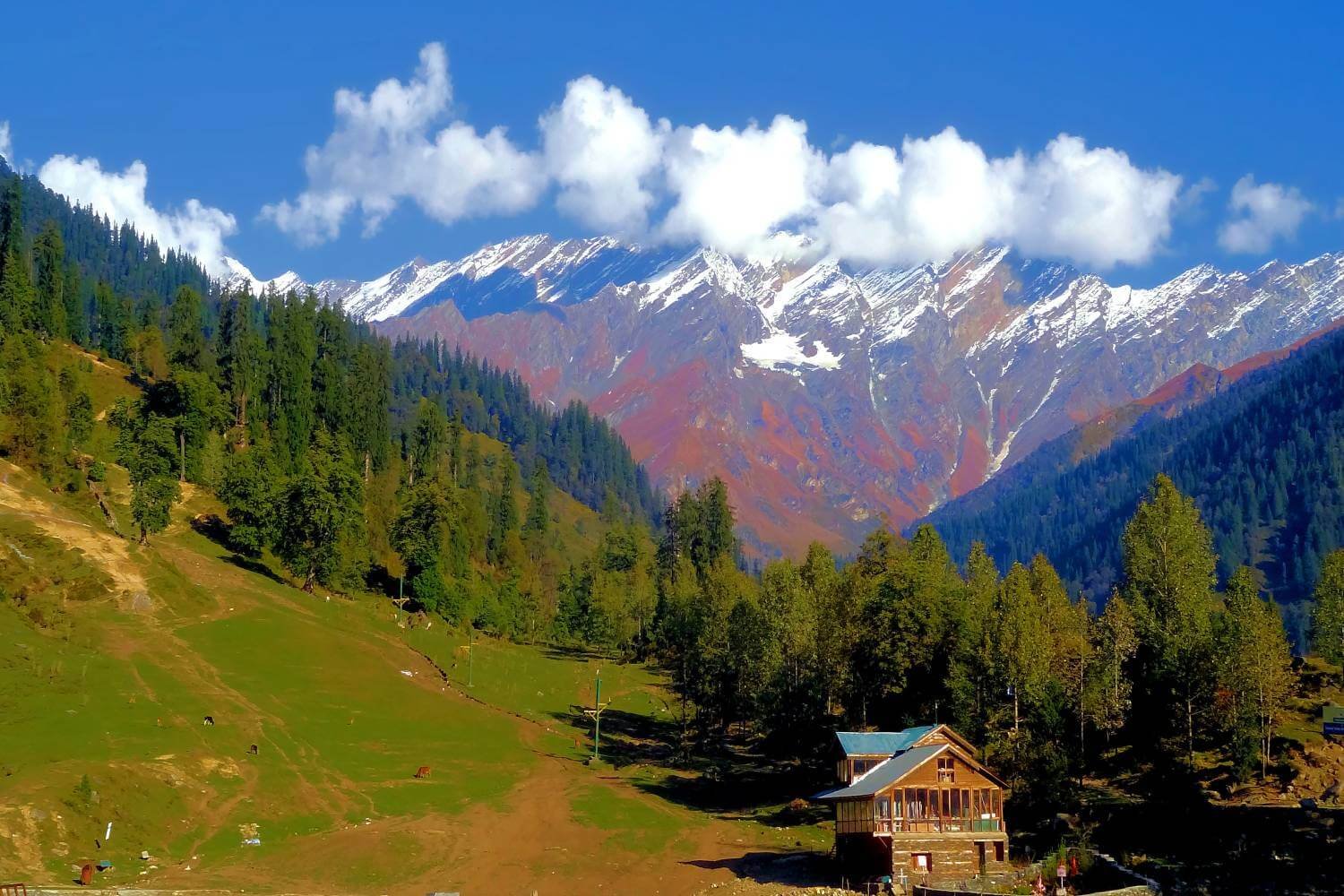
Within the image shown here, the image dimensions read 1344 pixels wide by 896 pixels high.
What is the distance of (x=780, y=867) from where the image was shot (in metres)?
84.4

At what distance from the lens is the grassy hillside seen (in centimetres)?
7875

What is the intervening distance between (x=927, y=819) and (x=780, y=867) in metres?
10.2

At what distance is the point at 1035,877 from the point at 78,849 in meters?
53.3

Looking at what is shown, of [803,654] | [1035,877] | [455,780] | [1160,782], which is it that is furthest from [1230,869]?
[455,780]

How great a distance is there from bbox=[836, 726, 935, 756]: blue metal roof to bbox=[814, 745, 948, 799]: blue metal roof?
239cm

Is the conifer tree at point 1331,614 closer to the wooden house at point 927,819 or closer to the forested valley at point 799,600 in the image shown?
the forested valley at point 799,600

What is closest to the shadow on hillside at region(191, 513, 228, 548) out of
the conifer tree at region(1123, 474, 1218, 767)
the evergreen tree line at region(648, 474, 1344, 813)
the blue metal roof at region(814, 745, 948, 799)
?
the evergreen tree line at region(648, 474, 1344, 813)

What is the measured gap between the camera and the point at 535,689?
149250 millimetres

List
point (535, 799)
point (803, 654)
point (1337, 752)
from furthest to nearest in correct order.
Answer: point (803, 654) < point (535, 799) < point (1337, 752)

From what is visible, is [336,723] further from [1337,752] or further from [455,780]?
[1337,752]

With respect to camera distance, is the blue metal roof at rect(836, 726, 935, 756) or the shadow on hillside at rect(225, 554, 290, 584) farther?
the shadow on hillside at rect(225, 554, 290, 584)

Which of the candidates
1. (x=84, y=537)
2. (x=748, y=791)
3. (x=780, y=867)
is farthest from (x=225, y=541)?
(x=780, y=867)

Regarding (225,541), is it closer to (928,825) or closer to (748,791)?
(748,791)

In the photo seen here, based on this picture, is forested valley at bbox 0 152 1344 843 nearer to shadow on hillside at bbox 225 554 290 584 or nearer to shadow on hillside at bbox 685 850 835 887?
shadow on hillside at bbox 225 554 290 584
